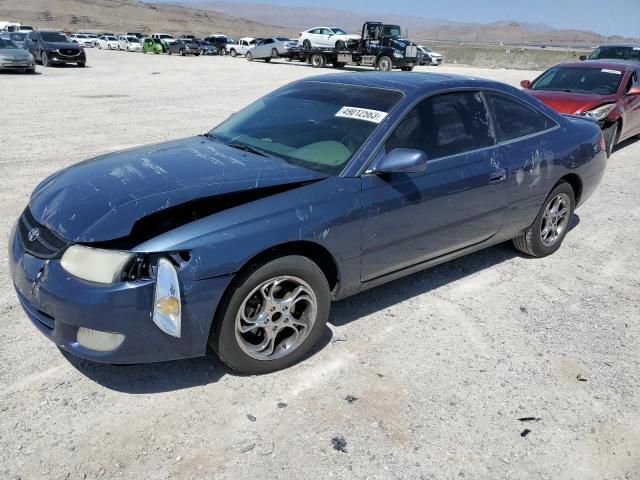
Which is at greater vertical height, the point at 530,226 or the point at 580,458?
the point at 530,226

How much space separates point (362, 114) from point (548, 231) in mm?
2391

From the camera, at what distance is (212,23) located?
405 ft

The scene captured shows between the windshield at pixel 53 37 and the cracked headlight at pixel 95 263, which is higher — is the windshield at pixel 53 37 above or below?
below

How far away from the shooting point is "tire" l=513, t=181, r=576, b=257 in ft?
16.3

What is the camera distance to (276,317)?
3.22m

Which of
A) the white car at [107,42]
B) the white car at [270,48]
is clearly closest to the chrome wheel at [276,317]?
the white car at [270,48]

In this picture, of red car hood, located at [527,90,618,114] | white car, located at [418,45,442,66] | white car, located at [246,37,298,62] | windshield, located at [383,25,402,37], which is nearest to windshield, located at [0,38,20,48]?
windshield, located at [383,25,402,37]

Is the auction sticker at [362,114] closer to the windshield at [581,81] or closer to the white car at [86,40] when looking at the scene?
the windshield at [581,81]

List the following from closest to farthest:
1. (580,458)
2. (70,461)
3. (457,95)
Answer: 1. (70,461)
2. (580,458)
3. (457,95)

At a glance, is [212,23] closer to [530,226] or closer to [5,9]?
[5,9]

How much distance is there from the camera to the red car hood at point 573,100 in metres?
8.55

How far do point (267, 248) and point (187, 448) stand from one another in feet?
3.47

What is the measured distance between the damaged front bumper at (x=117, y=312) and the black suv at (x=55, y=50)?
24.7 meters

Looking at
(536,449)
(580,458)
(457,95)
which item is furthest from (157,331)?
(457,95)
